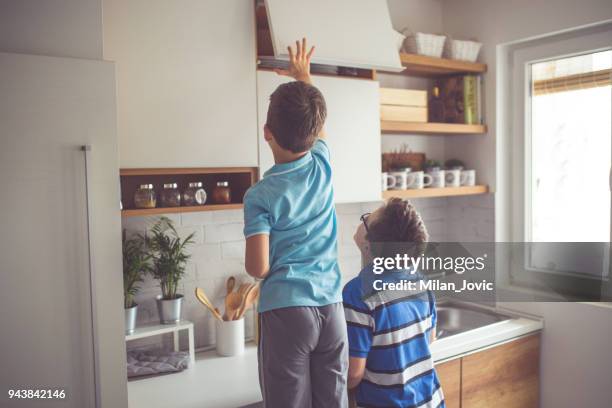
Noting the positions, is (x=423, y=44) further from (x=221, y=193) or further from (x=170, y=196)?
(x=170, y=196)

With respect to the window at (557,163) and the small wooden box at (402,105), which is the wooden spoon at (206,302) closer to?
the small wooden box at (402,105)

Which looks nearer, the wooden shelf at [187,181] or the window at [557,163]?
the wooden shelf at [187,181]

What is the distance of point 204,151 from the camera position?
1882mm

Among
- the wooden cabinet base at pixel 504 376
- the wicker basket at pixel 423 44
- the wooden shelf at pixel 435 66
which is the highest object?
the wicker basket at pixel 423 44

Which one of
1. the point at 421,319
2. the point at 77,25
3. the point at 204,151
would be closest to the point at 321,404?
the point at 421,319

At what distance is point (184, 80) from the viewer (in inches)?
72.0

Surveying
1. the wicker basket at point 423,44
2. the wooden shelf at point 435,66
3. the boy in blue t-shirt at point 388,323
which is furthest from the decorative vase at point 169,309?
the wicker basket at point 423,44

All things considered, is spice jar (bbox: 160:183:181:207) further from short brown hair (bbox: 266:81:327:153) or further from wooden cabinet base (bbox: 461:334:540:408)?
wooden cabinet base (bbox: 461:334:540:408)

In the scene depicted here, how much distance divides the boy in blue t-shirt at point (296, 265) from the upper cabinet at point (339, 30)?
596mm

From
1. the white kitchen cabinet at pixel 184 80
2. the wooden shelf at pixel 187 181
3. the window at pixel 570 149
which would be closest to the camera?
the white kitchen cabinet at pixel 184 80

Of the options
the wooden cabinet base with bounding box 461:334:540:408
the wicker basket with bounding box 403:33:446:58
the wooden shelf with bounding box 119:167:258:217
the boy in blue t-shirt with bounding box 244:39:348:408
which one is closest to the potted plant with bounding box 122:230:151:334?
the wooden shelf with bounding box 119:167:258:217

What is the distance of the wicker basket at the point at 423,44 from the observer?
8.22 feet

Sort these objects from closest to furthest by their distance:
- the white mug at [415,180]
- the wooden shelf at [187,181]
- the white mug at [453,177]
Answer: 1. the wooden shelf at [187,181]
2. the white mug at [415,180]
3. the white mug at [453,177]

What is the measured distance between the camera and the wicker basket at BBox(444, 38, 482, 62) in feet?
8.66
